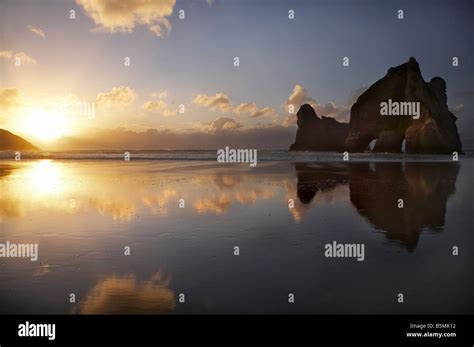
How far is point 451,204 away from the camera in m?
10.7

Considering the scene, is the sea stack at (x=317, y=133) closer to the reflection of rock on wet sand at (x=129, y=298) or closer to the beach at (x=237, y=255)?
the beach at (x=237, y=255)

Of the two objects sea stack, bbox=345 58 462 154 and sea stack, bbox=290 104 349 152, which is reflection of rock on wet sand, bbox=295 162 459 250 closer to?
sea stack, bbox=345 58 462 154

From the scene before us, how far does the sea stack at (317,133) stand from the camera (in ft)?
270

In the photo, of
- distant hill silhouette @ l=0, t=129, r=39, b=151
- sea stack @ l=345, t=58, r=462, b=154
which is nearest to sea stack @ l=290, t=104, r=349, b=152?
sea stack @ l=345, t=58, r=462, b=154

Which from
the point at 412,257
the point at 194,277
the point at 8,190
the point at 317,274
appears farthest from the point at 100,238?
the point at 8,190

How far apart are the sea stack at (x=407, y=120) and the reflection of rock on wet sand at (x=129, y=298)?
4004 centimetres

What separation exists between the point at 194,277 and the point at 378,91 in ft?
194

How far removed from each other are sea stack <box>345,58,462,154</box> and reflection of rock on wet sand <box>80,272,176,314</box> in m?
40.0

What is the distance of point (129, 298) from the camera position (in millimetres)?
5789

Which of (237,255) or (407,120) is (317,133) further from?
(237,255)

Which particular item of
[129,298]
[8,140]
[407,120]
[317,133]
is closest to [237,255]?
[129,298]

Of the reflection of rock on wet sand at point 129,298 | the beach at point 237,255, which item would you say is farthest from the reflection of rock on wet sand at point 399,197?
the reflection of rock on wet sand at point 129,298

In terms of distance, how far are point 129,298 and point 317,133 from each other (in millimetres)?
80997
